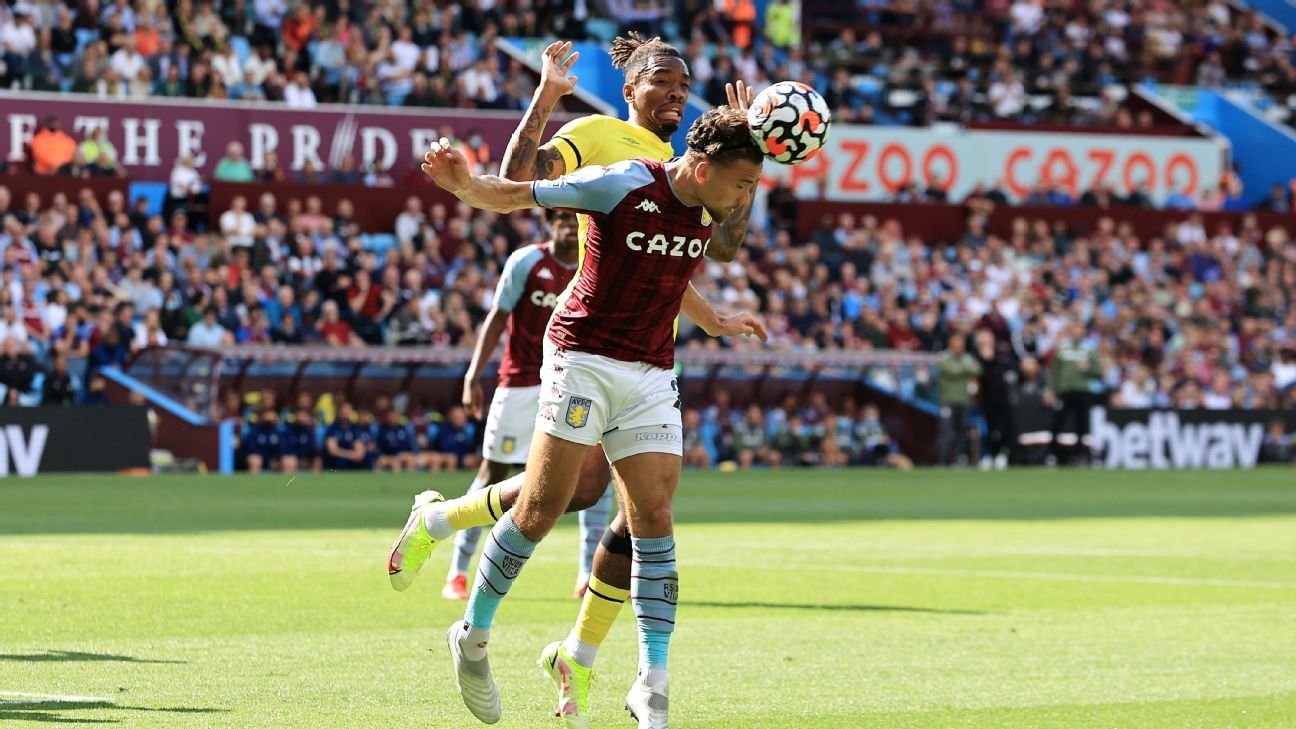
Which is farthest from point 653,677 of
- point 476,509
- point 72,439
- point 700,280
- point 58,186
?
point 700,280

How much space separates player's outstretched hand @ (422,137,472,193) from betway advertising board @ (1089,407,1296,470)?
28.3 meters

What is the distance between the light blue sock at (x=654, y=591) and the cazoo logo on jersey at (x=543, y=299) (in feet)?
15.8

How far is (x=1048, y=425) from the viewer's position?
113ft

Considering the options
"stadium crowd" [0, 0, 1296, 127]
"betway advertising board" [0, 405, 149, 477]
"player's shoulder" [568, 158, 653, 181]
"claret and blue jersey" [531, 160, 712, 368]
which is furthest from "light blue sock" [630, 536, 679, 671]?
"stadium crowd" [0, 0, 1296, 127]

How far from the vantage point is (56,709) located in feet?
24.6

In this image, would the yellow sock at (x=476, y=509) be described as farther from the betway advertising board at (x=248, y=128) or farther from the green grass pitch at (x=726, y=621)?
the betway advertising board at (x=248, y=128)

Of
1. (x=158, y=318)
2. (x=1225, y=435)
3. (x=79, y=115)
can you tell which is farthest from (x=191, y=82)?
(x=1225, y=435)

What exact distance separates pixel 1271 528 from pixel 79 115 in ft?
62.0

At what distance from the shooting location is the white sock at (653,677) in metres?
7.41

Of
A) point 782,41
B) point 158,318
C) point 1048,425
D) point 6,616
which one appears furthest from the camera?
point 782,41

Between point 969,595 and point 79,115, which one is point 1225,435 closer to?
point 79,115

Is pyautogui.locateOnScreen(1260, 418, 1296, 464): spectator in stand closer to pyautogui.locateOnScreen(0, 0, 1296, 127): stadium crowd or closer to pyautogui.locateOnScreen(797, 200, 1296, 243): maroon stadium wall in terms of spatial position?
pyautogui.locateOnScreen(797, 200, 1296, 243): maroon stadium wall

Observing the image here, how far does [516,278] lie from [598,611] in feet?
16.0

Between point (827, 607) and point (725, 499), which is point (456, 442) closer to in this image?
point (725, 499)
